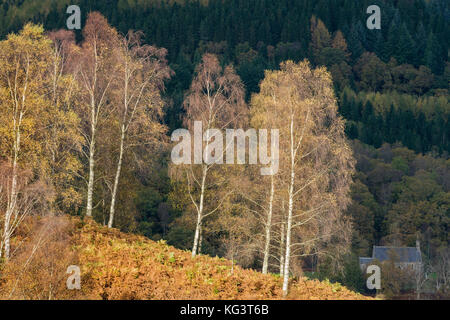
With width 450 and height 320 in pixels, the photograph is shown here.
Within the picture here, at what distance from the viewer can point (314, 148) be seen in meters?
25.8

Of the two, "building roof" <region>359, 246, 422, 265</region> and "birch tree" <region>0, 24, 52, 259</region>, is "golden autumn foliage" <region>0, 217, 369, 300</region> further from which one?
"building roof" <region>359, 246, 422, 265</region>

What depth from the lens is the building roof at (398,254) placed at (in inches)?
2940

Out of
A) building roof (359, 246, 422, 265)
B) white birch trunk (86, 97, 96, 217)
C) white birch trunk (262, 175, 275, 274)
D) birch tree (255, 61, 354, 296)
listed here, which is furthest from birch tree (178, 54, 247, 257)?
building roof (359, 246, 422, 265)

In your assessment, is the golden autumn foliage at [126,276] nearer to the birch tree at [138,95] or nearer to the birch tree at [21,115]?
the birch tree at [21,115]

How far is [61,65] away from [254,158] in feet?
37.3

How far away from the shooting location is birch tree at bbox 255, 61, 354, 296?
2627 centimetres

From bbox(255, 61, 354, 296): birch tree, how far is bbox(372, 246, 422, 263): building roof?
4686 centimetres

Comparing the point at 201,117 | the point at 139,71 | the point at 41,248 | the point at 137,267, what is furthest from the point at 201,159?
the point at 41,248

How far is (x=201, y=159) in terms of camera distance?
3014 cm

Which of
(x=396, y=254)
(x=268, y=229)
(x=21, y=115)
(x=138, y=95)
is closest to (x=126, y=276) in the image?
(x=21, y=115)

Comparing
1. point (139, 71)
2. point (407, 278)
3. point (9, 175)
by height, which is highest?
point (139, 71)

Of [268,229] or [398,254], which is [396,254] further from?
[268,229]

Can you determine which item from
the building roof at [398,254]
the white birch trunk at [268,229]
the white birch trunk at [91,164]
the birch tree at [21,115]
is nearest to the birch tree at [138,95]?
the white birch trunk at [91,164]

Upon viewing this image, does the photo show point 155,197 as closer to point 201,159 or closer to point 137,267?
point 201,159
